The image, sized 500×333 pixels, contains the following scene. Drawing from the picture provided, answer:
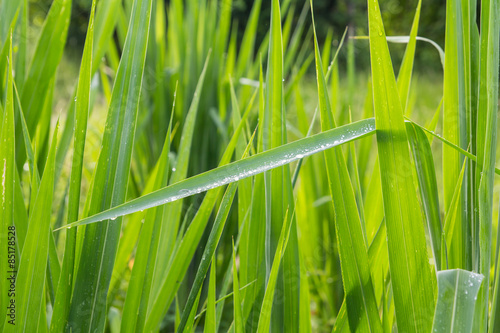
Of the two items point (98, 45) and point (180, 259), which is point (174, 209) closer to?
point (180, 259)

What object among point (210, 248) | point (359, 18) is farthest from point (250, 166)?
point (359, 18)

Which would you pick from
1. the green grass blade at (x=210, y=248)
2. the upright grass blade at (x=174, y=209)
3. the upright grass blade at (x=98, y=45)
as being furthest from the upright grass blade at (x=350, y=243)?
the upright grass blade at (x=98, y=45)

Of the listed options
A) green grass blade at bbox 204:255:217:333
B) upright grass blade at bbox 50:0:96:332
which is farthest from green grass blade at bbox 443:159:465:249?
upright grass blade at bbox 50:0:96:332

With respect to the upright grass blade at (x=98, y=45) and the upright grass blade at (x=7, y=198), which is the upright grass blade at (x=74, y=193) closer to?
the upright grass blade at (x=7, y=198)

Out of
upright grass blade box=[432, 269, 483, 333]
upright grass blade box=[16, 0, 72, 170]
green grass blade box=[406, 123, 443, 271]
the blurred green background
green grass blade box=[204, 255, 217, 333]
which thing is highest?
the blurred green background

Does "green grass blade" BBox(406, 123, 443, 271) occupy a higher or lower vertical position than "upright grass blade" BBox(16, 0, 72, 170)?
lower

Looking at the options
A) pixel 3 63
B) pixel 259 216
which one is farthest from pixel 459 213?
pixel 3 63

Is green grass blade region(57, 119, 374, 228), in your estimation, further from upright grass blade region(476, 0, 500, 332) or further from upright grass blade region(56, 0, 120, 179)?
upright grass blade region(56, 0, 120, 179)
